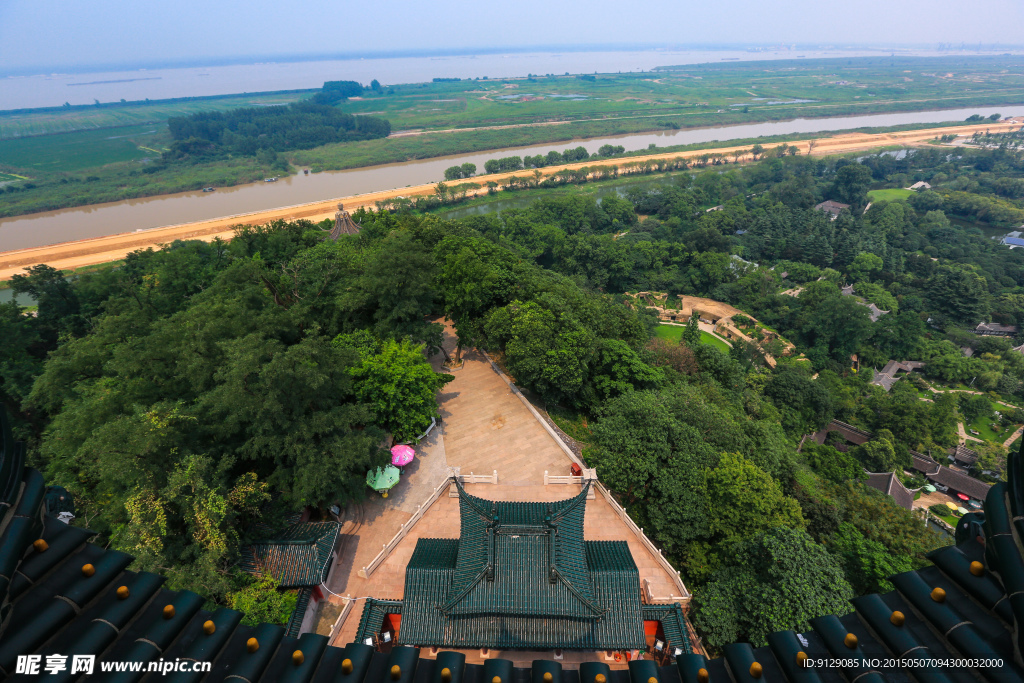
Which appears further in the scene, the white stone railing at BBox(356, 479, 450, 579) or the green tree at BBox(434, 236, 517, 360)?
the green tree at BBox(434, 236, 517, 360)

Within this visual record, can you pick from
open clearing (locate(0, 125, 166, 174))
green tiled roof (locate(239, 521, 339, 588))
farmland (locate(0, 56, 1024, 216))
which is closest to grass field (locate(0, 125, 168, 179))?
open clearing (locate(0, 125, 166, 174))

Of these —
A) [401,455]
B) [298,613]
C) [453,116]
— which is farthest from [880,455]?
[453,116]

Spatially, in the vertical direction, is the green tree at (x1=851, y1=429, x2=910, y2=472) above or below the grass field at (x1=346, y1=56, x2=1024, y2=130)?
below

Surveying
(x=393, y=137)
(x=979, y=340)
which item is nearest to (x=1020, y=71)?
(x=979, y=340)

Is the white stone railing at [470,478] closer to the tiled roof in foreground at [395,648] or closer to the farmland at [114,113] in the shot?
the tiled roof in foreground at [395,648]

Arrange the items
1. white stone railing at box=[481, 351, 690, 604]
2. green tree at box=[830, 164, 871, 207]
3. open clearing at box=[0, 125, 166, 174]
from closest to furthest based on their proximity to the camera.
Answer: white stone railing at box=[481, 351, 690, 604]
green tree at box=[830, 164, 871, 207]
open clearing at box=[0, 125, 166, 174]

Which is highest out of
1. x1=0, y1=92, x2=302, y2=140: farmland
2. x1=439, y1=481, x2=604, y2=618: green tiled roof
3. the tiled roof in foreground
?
x1=0, y1=92, x2=302, y2=140: farmland

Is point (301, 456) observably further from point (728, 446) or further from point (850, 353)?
point (850, 353)

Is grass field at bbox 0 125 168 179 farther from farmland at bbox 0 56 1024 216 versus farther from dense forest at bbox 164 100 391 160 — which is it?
dense forest at bbox 164 100 391 160

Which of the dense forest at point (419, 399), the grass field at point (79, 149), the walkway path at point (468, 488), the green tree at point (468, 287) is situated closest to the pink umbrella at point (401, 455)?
the dense forest at point (419, 399)
